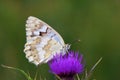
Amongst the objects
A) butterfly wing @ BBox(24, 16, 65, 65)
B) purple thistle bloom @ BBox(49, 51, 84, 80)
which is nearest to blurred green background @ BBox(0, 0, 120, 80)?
butterfly wing @ BBox(24, 16, 65, 65)

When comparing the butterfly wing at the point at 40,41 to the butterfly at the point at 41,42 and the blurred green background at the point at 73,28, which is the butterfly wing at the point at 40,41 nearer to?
the butterfly at the point at 41,42

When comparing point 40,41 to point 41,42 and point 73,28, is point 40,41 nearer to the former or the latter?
point 41,42

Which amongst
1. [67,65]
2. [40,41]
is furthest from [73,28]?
[67,65]

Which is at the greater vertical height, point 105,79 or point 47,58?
point 47,58

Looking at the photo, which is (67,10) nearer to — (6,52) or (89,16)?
(89,16)

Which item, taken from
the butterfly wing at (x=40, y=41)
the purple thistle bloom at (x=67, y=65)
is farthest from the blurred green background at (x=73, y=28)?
the purple thistle bloom at (x=67, y=65)

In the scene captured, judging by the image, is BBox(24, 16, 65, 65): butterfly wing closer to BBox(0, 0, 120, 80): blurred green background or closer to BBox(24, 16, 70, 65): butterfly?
BBox(24, 16, 70, 65): butterfly

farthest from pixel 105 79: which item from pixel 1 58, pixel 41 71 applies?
pixel 1 58

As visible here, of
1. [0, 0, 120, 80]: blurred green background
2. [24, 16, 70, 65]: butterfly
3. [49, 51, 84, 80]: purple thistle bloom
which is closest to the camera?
[49, 51, 84, 80]: purple thistle bloom
